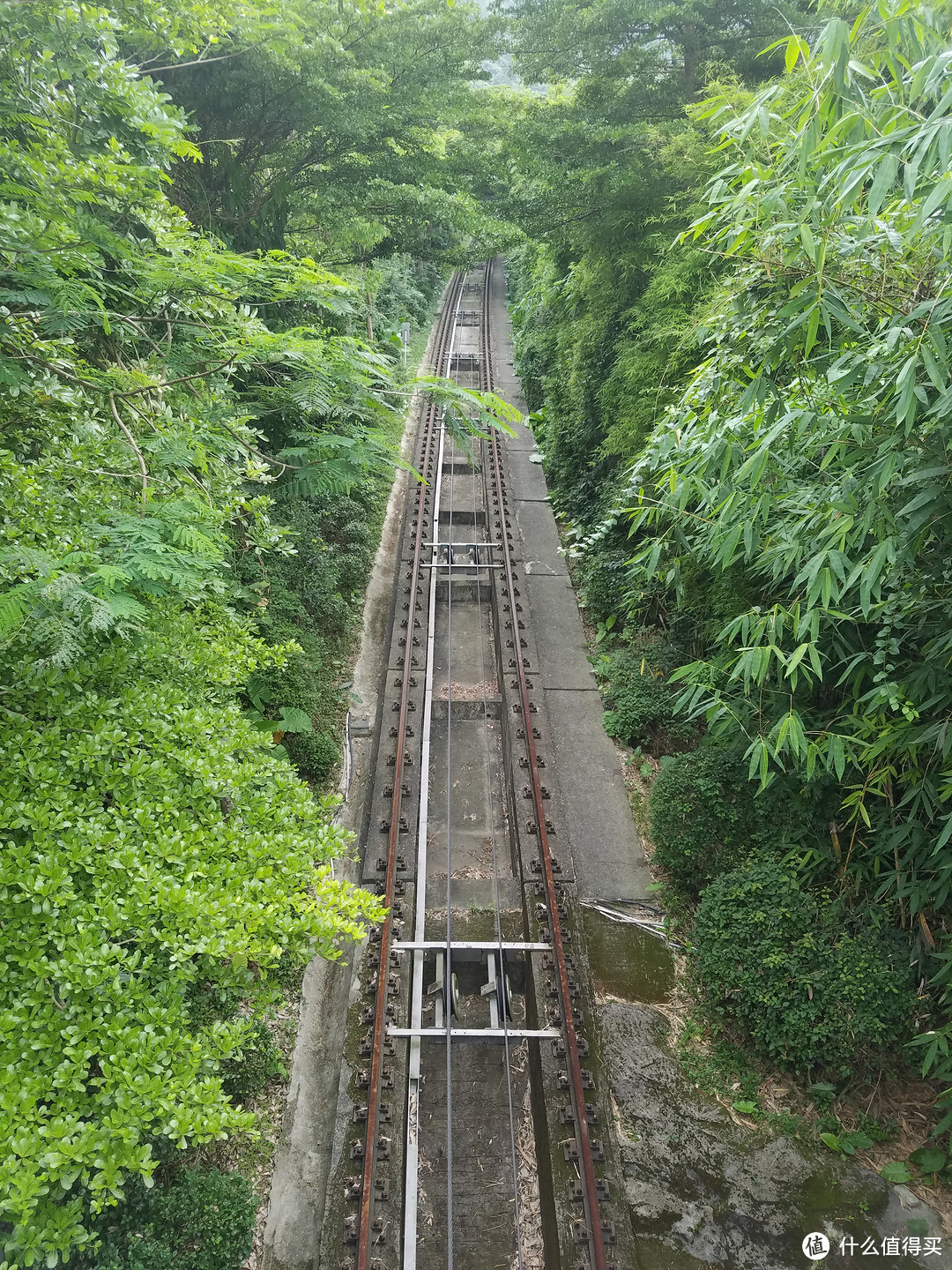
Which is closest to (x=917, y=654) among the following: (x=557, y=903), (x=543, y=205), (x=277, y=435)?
(x=557, y=903)

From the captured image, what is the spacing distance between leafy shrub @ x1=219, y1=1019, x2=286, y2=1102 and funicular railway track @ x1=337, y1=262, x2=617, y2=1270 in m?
0.60

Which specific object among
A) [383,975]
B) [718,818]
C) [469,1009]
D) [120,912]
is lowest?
[469,1009]

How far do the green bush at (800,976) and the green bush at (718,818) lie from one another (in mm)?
348

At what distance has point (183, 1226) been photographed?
135 inches

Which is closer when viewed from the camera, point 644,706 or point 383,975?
point 383,975

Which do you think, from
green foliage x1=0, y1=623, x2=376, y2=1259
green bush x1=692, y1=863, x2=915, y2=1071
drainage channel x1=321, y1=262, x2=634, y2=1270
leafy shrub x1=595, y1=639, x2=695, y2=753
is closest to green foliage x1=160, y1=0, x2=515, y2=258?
drainage channel x1=321, y1=262, x2=634, y2=1270

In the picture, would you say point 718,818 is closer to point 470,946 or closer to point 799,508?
point 470,946

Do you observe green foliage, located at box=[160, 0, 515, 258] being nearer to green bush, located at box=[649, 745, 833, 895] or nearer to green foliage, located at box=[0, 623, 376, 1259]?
green foliage, located at box=[0, 623, 376, 1259]

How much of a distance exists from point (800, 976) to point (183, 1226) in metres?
3.96

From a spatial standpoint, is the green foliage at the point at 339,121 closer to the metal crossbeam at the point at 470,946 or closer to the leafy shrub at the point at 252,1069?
the metal crossbeam at the point at 470,946

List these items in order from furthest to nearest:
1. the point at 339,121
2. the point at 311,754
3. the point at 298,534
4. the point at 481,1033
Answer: the point at 339,121
the point at 311,754
the point at 298,534
the point at 481,1033

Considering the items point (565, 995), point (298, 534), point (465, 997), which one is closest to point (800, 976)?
point (565, 995)

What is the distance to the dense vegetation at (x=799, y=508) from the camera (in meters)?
2.69

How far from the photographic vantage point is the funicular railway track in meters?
3.98
